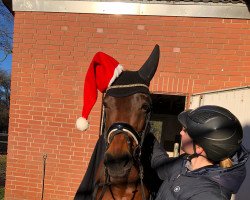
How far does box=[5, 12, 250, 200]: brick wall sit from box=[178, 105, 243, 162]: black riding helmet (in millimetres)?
3287

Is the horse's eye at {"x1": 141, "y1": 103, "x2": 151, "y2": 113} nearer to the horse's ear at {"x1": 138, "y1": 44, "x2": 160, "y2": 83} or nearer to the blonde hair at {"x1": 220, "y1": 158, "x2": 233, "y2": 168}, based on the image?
the horse's ear at {"x1": 138, "y1": 44, "x2": 160, "y2": 83}

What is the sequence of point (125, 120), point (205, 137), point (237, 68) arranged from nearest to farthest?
point (205, 137), point (125, 120), point (237, 68)

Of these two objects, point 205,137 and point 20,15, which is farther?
point 20,15

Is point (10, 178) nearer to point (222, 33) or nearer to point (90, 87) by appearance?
point (90, 87)

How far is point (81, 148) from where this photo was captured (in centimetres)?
545

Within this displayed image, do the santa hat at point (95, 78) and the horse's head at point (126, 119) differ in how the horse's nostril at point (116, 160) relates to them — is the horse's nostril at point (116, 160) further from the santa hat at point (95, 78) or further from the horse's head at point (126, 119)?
the santa hat at point (95, 78)

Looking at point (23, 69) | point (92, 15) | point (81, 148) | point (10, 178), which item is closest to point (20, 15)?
point (23, 69)

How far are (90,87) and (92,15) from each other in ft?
9.43

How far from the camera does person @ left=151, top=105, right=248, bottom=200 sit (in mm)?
1833

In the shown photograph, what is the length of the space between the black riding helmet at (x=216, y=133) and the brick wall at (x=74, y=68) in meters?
3.29

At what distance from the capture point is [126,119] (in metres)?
2.47

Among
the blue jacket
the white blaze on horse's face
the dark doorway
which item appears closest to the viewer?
the blue jacket

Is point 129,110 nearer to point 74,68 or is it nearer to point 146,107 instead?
point 146,107

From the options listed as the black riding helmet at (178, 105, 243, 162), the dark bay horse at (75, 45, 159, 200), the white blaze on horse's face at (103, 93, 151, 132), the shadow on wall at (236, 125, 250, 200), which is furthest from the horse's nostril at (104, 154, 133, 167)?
the shadow on wall at (236, 125, 250, 200)
